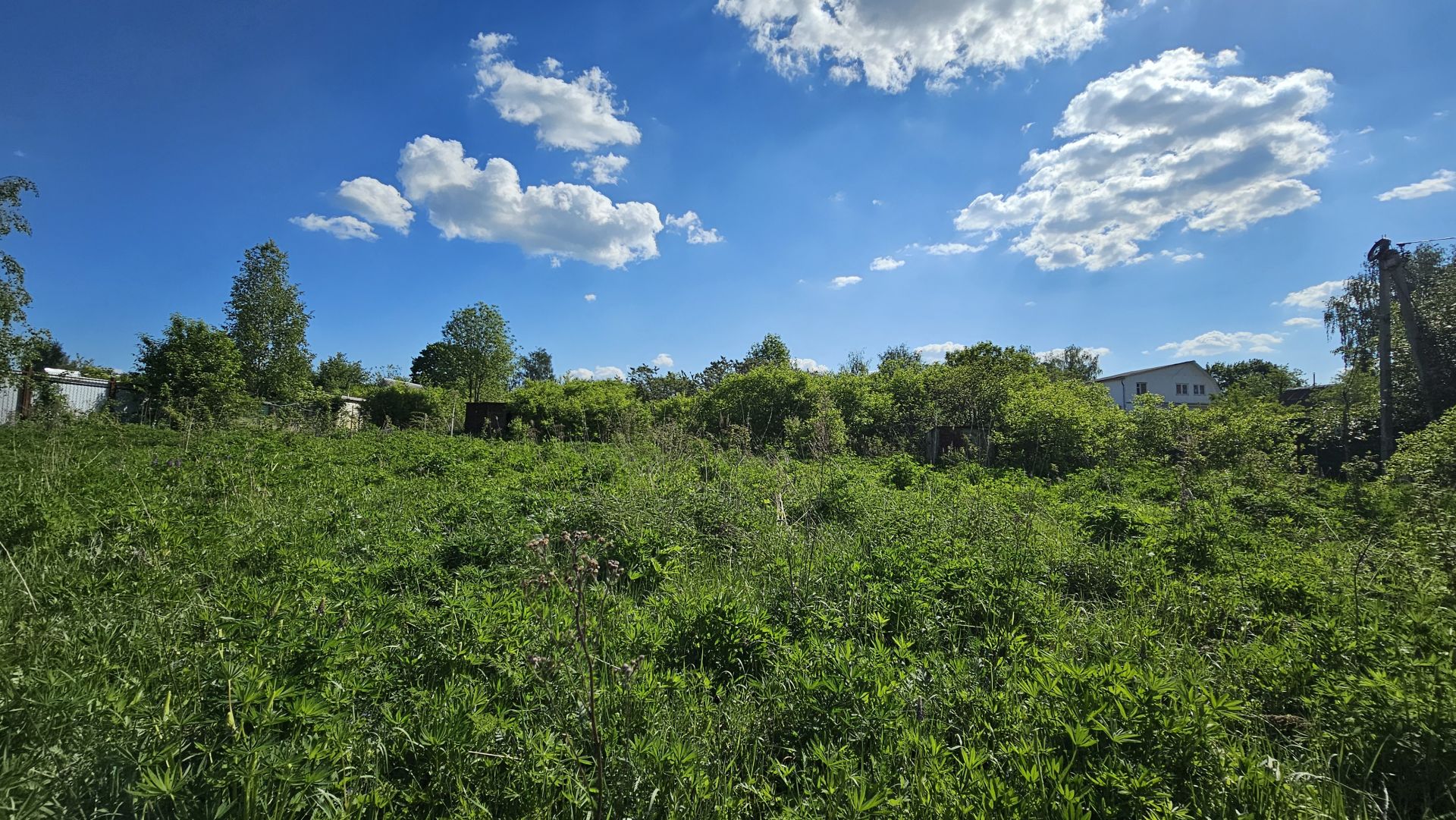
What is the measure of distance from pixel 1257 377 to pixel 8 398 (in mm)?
69691

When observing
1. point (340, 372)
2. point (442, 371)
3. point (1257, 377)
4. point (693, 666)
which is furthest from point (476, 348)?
point (1257, 377)

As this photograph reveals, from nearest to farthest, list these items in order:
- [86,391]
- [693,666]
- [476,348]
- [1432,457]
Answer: [693,666] < [1432,457] < [86,391] < [476,348]

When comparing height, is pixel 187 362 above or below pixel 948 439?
above

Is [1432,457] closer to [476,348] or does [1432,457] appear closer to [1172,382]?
[476,348]

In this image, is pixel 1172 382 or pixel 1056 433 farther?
pixel 1172 382

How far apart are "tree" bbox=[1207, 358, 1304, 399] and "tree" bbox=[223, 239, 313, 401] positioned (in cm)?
4536

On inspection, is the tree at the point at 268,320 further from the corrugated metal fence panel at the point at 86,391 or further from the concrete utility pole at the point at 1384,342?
the concrete utility pole at the point at 1384,342

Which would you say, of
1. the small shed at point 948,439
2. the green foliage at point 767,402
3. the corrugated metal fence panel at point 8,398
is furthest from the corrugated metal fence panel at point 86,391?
the small shed at point 948,439

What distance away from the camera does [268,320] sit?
2927 cm

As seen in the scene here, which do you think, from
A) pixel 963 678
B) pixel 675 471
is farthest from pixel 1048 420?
pixel 963 678

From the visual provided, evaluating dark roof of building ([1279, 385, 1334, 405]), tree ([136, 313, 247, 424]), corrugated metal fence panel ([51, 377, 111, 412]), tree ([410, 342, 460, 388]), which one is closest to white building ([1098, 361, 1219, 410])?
dark roof of building ([1279, 385, 1334, 405])

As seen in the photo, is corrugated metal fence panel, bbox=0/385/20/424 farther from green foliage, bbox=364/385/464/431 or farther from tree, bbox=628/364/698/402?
tree, bbox=628/364/698/402

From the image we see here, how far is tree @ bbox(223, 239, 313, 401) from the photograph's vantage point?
2872 centimetres

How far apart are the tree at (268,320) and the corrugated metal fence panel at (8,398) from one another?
28.6ft
